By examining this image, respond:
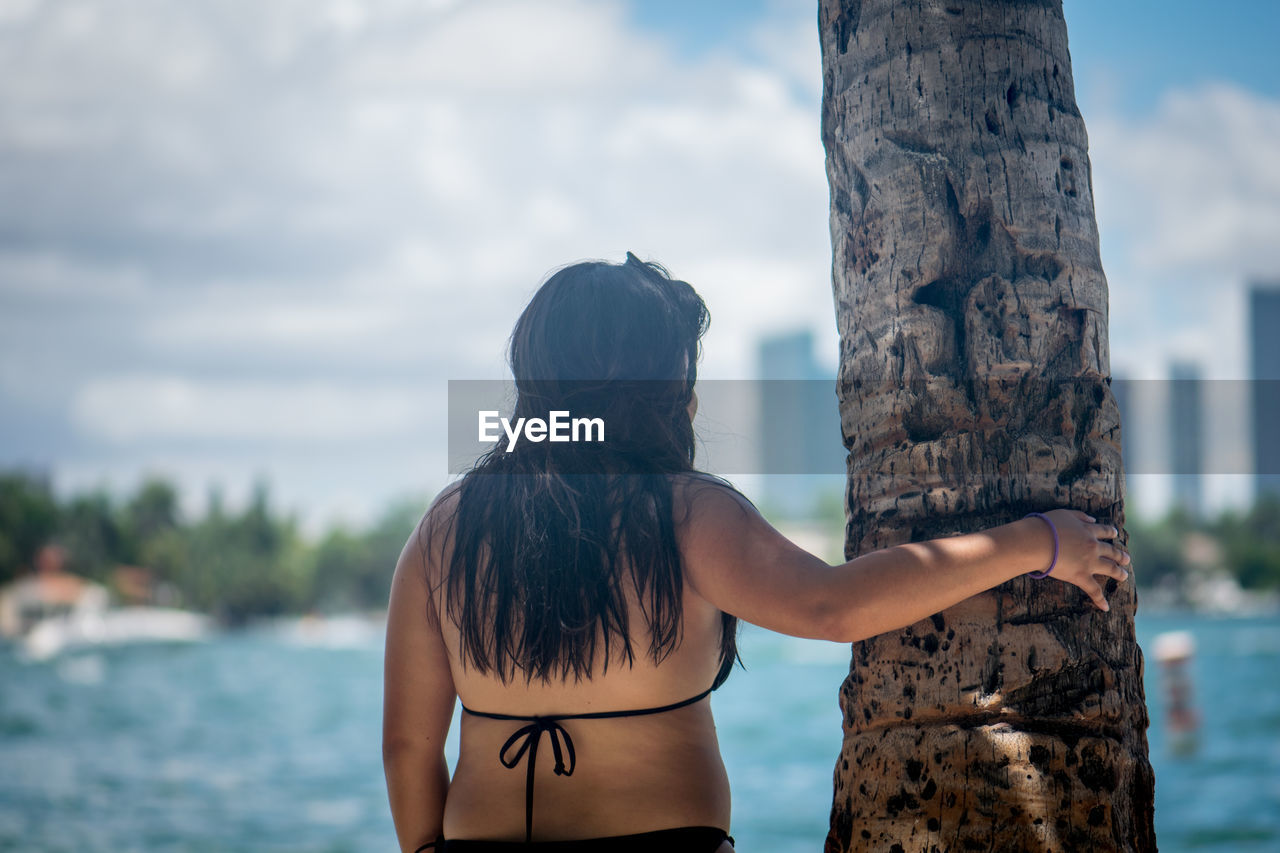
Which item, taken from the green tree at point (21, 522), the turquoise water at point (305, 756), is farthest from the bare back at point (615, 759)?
the green tree at point (21, 522)

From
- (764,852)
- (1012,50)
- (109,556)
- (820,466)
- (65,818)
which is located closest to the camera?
(1012,50)

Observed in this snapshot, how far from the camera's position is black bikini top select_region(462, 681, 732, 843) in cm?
180

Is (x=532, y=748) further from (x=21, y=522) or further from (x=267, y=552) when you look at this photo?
(x=267, y=552)

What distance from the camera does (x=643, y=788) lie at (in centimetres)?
180

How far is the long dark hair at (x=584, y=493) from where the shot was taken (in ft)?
5.94

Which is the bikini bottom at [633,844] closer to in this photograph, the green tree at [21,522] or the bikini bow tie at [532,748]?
the bikini bow tie at [532,748]

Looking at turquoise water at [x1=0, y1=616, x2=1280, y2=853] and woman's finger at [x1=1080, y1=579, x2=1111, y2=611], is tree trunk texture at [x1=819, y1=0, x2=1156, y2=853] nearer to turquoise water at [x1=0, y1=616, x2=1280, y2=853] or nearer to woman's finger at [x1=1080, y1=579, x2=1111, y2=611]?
woman's finger at [x1=1080, y1=579, x2=1111, y2=611]

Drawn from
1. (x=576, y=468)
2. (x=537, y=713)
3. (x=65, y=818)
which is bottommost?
(x=65, y=818)

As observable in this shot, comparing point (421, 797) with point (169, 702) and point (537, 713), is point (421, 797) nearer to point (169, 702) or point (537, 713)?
point (537, 713)

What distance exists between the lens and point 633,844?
1770mm

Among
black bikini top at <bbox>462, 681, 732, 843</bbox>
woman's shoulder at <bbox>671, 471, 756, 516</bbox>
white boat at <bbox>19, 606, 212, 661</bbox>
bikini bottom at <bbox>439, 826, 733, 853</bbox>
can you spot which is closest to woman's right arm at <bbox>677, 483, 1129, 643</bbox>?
woman's shoulder at <bbox>671, 471, 756, 516</bbox>

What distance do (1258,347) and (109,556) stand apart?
105473mm

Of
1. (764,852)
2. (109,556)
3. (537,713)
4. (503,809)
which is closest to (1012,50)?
(537,713)

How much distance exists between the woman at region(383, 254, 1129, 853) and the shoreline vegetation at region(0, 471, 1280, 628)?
66.8m
